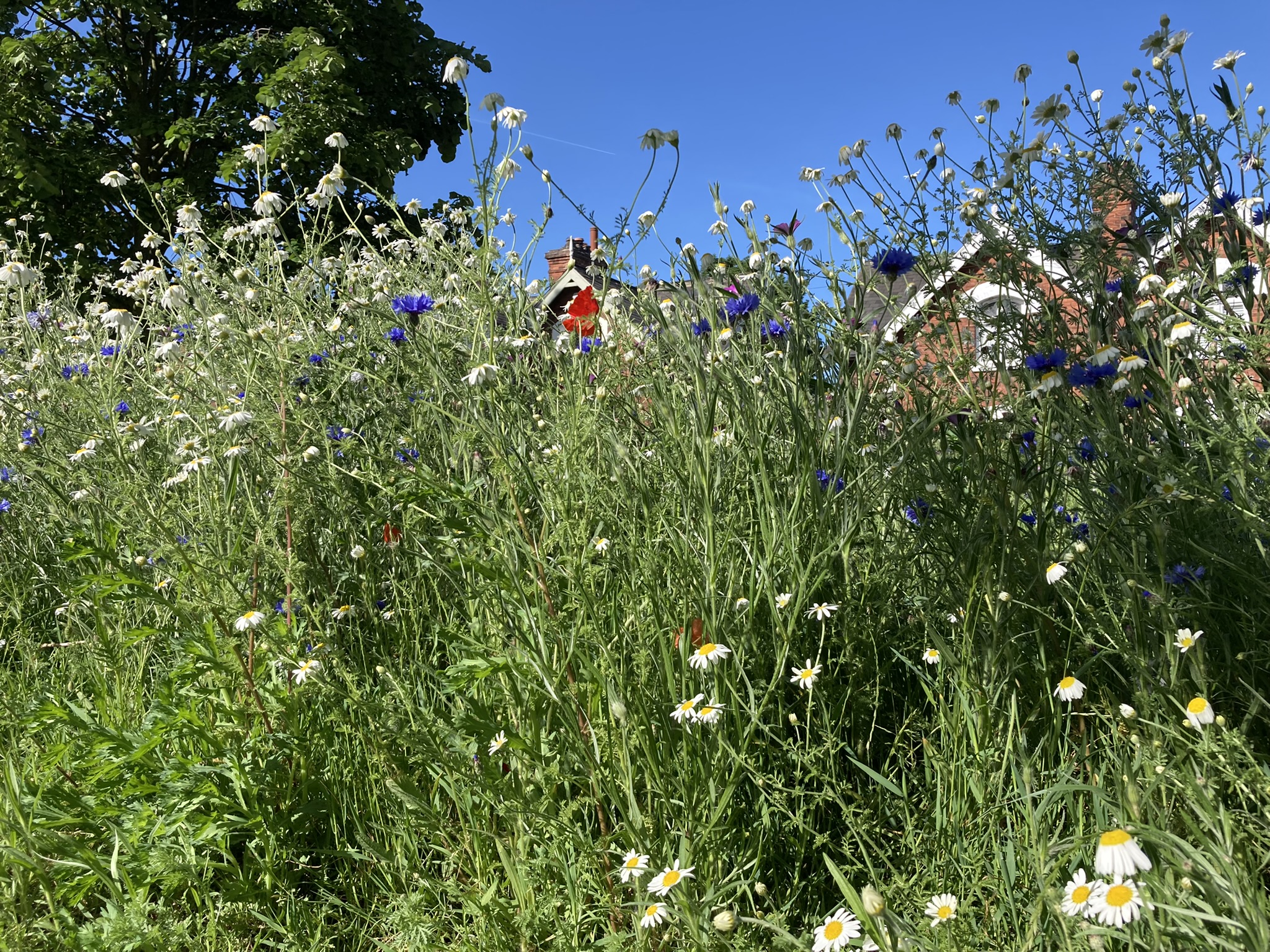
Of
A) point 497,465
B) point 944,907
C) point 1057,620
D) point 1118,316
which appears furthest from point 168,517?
point 1118,316

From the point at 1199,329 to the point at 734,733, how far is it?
177 centimetres

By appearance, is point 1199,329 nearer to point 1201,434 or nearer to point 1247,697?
point 1201,434

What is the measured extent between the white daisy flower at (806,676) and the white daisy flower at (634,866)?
1.48ft

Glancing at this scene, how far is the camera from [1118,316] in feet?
8.24

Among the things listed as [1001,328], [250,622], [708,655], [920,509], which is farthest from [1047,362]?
[250,622]

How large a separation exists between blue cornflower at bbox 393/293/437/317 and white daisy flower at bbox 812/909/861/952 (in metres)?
1.83

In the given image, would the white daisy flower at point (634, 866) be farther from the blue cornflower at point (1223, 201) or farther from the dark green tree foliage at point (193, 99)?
the dark green tree foliage at point (193, 99)

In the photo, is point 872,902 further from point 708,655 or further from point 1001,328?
point 1001,328

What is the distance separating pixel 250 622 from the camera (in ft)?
6.16

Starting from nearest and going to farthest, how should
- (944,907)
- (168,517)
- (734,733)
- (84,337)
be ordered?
(944,907)
(734,733)
(168,517)
(84,337)

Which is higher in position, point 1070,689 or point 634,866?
point 1070,689

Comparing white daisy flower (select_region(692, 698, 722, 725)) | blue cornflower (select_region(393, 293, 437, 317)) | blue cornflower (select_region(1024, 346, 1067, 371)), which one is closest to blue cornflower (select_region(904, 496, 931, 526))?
blue cornflower (select_region(1024, 346, 1067, 371))

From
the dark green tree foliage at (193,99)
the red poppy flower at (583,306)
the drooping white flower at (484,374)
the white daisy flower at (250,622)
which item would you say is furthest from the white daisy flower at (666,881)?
the dark green tree foliage at (193,99)

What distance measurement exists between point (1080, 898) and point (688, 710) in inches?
25.2
